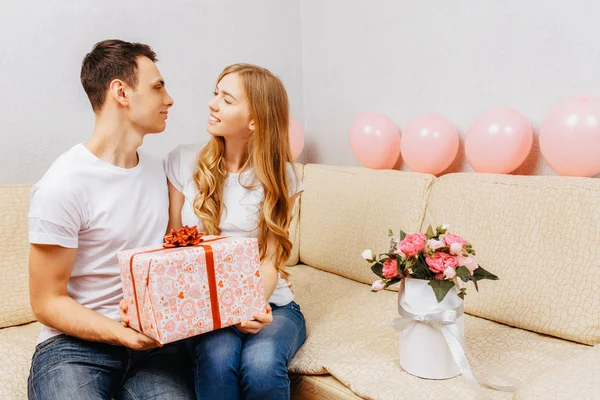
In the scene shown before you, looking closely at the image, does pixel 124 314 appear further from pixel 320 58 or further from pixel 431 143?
pixel 320 58

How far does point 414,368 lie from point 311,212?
42.5 inches

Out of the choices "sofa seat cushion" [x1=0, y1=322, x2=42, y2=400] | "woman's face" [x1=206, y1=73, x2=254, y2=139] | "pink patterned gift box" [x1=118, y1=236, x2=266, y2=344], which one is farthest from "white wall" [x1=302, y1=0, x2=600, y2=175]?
"sofa seat cushion" [x1=0, y1=322, x2=42, y2=400]

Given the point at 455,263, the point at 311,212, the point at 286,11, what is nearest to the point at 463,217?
the point at 455,263

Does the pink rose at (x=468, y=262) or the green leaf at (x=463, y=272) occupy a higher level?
the pink rose at (x=468, y=262)

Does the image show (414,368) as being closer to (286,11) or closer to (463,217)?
(463,217)

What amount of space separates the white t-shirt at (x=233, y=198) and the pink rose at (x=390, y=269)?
418 millimetres

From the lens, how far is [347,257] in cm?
220

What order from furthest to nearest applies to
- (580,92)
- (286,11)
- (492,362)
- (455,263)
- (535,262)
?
(286,11)
(580,92)
(535,262)
(492,362)
(455,263)

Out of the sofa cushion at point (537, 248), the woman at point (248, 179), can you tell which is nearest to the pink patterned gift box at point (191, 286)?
the woman at point (248, 179)

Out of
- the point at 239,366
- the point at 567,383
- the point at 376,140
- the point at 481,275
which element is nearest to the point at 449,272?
the point at 481,275

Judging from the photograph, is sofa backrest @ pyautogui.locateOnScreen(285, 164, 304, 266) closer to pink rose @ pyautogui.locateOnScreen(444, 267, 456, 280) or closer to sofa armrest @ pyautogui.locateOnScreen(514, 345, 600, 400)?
pink rose @ pyautogui.locateOnScreen(444, 267, 456, 280)

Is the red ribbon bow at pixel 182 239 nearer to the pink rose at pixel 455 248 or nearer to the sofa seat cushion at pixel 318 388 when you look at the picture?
the sofa seat cushion at pixel 318 388

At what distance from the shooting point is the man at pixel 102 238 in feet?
4.52

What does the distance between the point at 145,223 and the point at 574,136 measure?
4.20 ft
